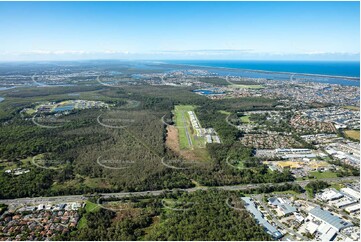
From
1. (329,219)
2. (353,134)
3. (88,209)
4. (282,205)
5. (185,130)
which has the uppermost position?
(353,134)

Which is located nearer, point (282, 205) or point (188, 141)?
point (282, 205)

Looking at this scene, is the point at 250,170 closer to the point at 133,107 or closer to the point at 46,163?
the point at 46,163

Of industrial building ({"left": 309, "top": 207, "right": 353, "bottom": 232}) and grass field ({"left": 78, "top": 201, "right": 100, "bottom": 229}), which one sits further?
grass field ({"left": 78, "top": 201, "right": 100, "bottom": 229})

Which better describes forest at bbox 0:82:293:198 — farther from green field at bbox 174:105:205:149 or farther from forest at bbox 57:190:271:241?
forest at bbox 57:190:271:241

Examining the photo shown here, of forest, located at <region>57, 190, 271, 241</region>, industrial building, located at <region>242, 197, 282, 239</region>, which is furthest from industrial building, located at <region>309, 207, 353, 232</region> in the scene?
forest, located at <region>57, 190, 271, 241</region>

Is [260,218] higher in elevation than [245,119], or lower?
lower

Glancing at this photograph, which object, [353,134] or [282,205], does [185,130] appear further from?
[353,134]

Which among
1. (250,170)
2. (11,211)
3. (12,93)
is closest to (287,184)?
(250,170)

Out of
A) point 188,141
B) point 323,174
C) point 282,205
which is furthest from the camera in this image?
point 188,141

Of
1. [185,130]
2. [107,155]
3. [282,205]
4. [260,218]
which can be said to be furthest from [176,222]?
[185,130]
